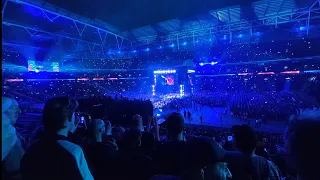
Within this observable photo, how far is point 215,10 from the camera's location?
22609 mm

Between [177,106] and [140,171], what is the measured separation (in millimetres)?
21454

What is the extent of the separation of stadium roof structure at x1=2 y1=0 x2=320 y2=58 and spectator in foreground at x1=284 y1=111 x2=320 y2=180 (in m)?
18.6

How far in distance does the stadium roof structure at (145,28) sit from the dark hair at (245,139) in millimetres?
17814

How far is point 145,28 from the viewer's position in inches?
1148

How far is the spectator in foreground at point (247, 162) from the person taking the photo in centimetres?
233

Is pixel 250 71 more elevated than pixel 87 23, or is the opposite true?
pixel 87 23

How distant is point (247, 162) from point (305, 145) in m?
1.51

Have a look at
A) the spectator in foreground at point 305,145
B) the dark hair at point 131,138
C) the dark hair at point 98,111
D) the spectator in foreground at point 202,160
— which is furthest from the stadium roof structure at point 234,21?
the spectator in foreground at point 305,145

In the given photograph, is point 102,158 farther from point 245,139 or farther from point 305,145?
point 305,145

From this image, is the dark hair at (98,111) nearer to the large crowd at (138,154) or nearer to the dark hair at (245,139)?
the large crowd at (138,154)

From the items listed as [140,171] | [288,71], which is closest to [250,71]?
[288,71]

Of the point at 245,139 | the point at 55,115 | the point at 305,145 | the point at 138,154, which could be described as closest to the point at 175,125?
the point at 138,154

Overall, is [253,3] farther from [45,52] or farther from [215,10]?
[45,52]

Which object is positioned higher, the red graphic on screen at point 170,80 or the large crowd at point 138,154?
the red graphic on screen at point 170,80
